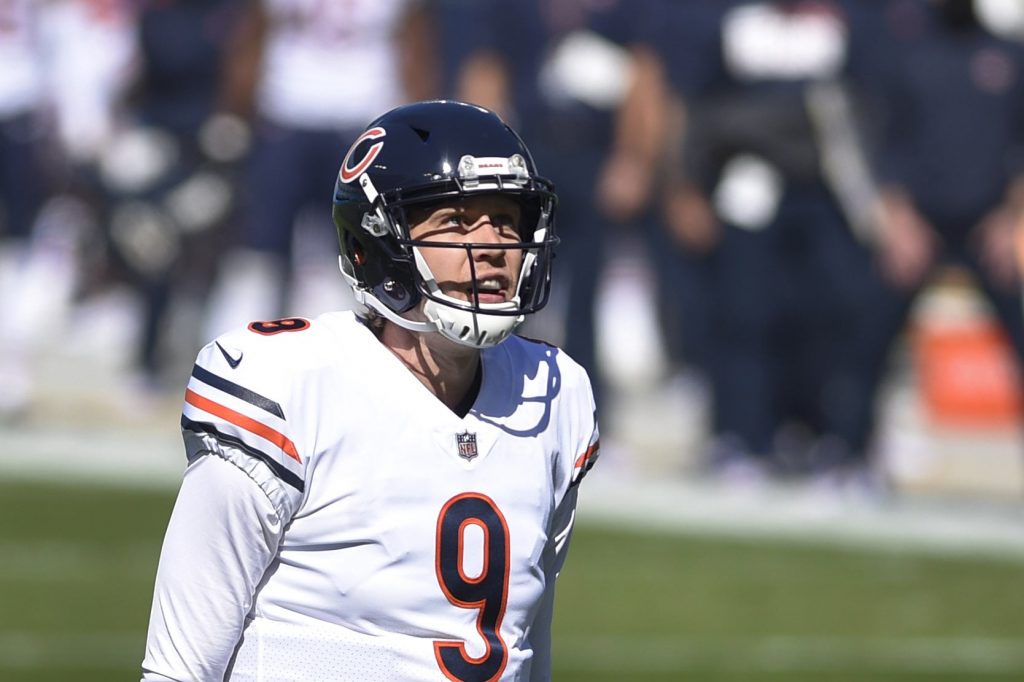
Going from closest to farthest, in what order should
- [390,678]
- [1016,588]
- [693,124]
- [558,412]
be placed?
1. [390,678]
2. [558,412]
3. [1016,588]
4. [693,124]

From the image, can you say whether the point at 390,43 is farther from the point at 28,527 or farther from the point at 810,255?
the point at 28,527

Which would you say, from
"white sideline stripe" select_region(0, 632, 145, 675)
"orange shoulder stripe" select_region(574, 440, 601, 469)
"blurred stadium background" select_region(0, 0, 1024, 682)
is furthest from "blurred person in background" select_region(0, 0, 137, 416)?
"orange shoulder stripe" select_region(574, 440, 601, 469)

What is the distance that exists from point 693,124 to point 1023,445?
8.09ft

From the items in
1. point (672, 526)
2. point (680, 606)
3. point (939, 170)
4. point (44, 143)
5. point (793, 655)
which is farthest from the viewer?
point (44, 143)

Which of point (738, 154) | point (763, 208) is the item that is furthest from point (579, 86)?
point (763, 208)

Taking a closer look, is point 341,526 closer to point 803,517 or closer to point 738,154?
point 803,517

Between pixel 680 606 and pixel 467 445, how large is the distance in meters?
4.22

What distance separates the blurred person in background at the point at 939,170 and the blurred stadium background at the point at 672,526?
0.69 meters

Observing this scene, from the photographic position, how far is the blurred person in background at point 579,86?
9281 mm

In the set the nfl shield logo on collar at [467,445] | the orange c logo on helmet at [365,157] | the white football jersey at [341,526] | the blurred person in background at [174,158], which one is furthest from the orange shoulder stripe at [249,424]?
the blurred person in background at [174,158]

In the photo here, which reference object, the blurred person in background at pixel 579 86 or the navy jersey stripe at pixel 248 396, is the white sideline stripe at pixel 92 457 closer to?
the blurred person in background at pixel 579 86

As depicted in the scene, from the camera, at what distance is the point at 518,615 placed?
9.60 feet

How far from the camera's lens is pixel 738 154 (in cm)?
905

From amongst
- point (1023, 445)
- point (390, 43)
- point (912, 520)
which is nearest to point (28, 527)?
point (390, 43)
